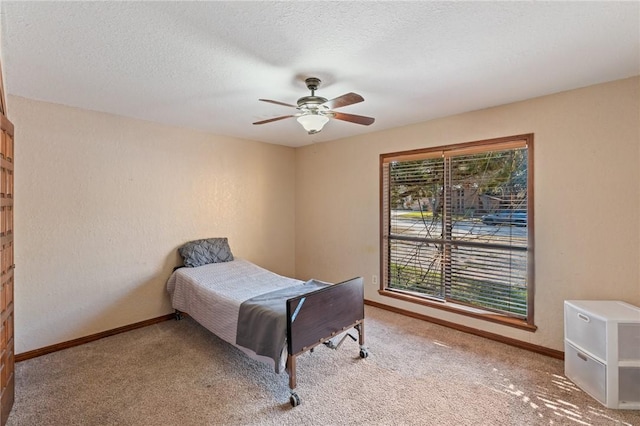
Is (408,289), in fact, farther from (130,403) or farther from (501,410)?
(130,403)

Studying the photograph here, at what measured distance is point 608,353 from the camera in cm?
192

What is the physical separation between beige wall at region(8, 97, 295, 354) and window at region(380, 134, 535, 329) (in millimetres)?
2250

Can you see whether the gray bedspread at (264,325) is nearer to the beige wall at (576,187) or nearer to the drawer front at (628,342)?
the beige wall at (576,187)

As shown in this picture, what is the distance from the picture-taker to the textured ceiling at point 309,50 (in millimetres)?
1441

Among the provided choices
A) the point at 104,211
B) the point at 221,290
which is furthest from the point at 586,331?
the point at 104,211

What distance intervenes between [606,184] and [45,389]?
15.1ft

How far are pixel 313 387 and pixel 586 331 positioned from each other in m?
2.04

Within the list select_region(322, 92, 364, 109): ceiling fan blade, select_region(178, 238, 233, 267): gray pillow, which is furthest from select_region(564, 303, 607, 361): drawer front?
select_region(178, 238, 233, 267): gray pillow

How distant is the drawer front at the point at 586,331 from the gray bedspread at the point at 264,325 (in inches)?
85.6

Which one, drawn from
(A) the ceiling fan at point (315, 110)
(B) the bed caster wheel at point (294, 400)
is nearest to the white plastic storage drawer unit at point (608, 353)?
(B) the bed caster wheel at point (294, 400)

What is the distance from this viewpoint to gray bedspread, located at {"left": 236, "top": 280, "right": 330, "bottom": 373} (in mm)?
2074

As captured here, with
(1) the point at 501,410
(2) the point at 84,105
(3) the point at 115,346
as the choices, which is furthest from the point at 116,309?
(1) the point at 501,410

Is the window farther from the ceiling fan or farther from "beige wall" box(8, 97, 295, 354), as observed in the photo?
"beige wall" box(8, 97, 295, 354)

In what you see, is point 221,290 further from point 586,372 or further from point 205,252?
point 586,372
